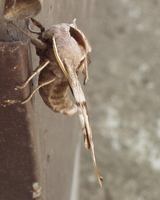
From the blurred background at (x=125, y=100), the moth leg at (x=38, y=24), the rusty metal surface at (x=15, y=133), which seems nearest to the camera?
the rusty metal surface at (x=15, y=133)

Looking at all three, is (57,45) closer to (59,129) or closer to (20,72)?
(20,72)

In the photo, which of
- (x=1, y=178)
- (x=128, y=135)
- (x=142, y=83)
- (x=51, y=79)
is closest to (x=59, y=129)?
(x=1, y=178)

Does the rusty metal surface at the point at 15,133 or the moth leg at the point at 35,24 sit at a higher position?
the moth leg at the point at 35,24

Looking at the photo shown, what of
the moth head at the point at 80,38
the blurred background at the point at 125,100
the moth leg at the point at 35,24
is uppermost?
the moth leg at the point at 35,24

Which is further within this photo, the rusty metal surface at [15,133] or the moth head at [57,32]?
the moth head at [57,32]

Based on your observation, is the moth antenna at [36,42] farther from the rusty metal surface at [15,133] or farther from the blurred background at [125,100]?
the blurred background at [125,100]

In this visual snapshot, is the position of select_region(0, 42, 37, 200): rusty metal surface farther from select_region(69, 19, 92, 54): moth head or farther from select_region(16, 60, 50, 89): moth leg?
select_region(69, 19, 92, 54): moth head

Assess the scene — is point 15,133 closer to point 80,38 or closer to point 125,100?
point 80,38

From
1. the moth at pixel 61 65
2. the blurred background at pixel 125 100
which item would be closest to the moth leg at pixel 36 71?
the moth at pixel 61 65

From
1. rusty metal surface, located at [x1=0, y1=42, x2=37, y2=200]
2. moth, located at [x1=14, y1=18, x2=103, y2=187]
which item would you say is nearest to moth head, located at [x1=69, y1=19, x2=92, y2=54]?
moth, located at [x1=14, y1=18, x2=103, y2=187]

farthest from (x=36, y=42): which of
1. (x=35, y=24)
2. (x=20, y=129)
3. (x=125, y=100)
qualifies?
(x=125, y=100)
